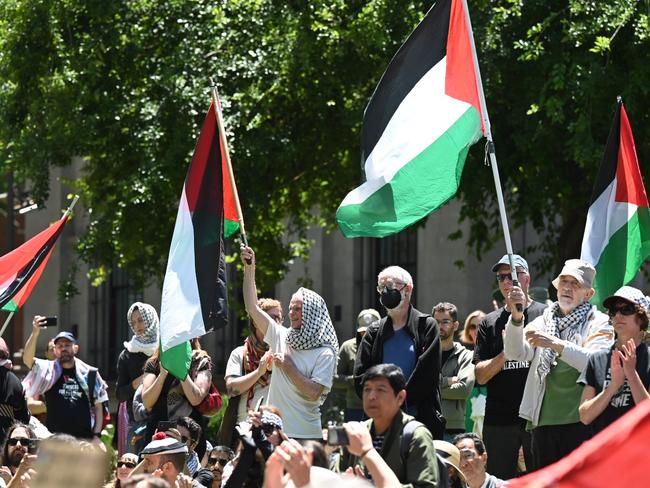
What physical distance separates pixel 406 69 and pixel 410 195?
0.94 meters

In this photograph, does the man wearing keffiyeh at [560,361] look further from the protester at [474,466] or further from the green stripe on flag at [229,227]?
the green stripe on flag at [229,227]

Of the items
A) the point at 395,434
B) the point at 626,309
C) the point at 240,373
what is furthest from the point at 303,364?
the point at 395,434

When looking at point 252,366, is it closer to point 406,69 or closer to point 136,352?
point 136,352

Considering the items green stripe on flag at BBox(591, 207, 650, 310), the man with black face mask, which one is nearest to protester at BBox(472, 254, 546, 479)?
green stripe on flag at BBox(591, 207, 650, 310)

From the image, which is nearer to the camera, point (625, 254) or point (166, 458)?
point (166, 458)

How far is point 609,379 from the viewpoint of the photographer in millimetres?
8695

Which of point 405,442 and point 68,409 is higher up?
point 405,442

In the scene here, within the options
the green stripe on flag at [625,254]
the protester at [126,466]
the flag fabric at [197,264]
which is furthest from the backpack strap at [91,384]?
the green stripe on flag at [625,254]

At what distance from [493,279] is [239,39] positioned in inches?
219

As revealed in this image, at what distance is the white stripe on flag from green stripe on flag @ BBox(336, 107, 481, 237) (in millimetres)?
1479

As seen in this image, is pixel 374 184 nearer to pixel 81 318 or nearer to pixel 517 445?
pixel 517 445

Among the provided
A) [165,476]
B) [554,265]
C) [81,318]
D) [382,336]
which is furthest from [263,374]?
[81,318]

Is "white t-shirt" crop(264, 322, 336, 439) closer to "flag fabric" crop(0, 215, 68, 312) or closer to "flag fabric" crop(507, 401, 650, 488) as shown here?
"flag fabric" crop(0, 215, 68, 312)

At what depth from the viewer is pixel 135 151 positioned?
17.5 metres
